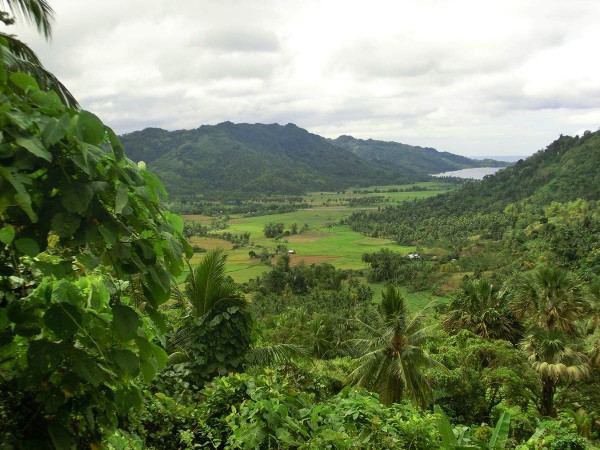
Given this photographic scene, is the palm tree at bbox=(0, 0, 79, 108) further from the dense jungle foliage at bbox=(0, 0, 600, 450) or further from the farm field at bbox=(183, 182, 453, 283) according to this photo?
the farm field at bbox=(183, 182, 453, 283)

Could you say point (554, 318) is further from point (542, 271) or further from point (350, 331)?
point (350, 331)

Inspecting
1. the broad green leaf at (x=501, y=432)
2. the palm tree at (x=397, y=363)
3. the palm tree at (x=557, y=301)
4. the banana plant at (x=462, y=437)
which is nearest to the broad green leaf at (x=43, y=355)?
the banana plant at (x=462, y=437)

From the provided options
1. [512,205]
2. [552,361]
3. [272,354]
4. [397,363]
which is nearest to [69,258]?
[272,354]

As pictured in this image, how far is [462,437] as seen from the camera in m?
2.47

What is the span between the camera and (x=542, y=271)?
621 inches

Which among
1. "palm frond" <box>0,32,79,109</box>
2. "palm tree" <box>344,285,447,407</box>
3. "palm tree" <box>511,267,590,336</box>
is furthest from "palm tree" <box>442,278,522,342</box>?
"palm frond" <box>0,32,79,109</box>

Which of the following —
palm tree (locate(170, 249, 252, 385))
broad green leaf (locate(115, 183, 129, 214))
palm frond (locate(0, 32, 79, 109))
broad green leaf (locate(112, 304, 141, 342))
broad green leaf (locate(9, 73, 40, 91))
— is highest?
palm frond (locate(0, 32, 79, 109))

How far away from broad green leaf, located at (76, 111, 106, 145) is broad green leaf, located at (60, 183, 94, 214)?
15 centimetres

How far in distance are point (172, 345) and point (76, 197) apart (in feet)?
17.8

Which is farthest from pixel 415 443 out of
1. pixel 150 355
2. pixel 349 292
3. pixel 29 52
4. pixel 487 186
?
pixel 487 186

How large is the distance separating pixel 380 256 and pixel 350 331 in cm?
2902

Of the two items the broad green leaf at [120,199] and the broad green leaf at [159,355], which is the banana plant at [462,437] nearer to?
the broad green leaf at [159,355]

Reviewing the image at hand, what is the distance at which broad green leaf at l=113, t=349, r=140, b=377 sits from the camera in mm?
1492

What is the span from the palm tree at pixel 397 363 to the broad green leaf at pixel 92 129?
9261 mm
